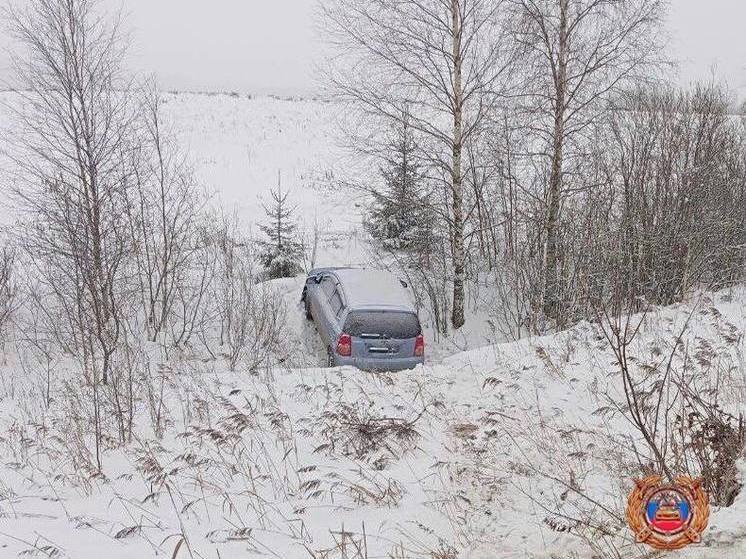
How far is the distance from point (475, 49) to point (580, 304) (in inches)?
239

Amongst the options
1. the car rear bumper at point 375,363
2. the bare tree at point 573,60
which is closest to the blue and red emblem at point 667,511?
the car rear bumper at point 375,363

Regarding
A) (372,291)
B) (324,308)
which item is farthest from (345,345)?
(324,308)

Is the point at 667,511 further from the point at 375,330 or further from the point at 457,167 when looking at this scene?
the point at 457,167

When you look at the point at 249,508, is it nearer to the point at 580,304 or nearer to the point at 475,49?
the point at 580,304

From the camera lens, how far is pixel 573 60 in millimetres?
11977

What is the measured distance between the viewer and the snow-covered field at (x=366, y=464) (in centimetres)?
365

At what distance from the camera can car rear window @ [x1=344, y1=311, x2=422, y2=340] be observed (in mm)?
10352

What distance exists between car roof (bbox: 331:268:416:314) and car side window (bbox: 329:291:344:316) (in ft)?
0.81

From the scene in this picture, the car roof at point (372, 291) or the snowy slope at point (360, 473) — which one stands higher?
the car roof at point (372, 291)

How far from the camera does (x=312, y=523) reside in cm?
401

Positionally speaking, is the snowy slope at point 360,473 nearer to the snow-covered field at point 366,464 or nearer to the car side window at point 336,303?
the snow-covered field at point 366,464

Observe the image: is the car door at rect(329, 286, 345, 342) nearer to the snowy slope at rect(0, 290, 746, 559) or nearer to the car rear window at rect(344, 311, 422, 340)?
the car rear window at rect(344, 311, 422, 340)

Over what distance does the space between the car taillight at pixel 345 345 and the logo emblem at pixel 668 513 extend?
7.88 m

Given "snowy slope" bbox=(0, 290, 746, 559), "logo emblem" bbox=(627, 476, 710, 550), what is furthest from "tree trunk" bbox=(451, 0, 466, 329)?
"logo emblem" bbox=(627, 476, 710, 550)
